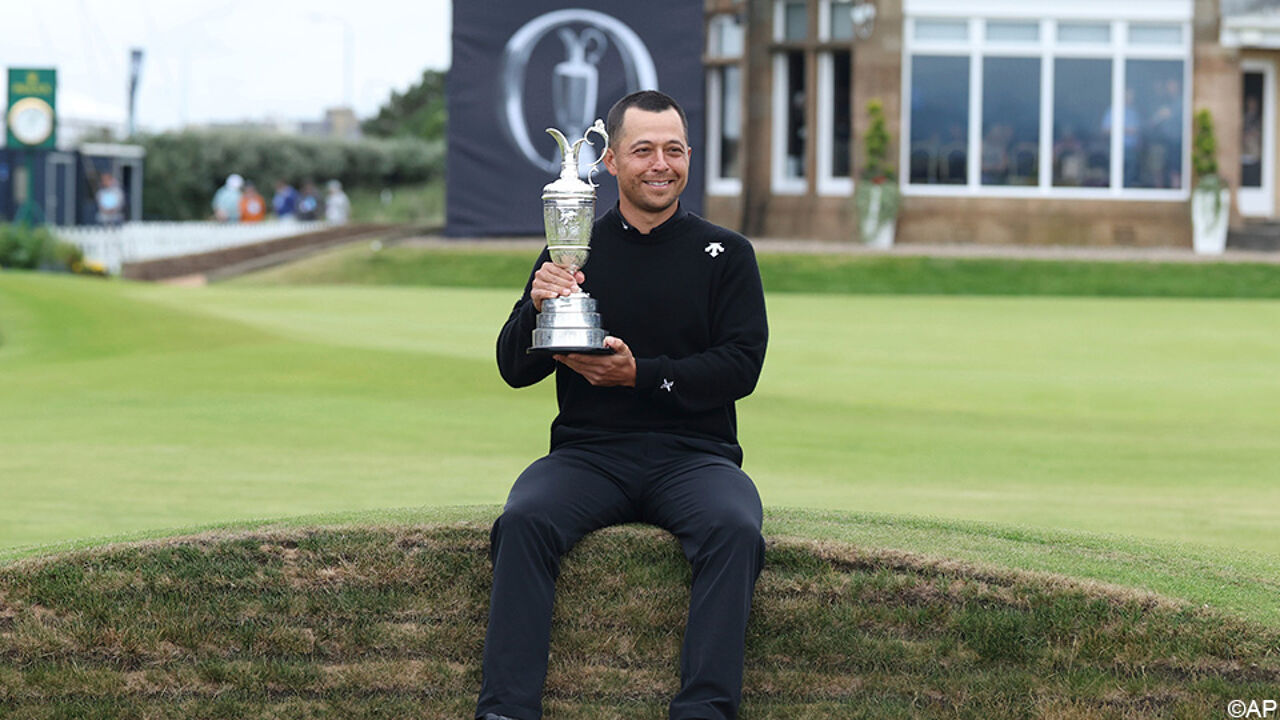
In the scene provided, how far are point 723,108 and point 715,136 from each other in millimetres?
532

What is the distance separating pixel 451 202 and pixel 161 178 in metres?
21.2

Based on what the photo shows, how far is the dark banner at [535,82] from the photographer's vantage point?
31375 millimetres

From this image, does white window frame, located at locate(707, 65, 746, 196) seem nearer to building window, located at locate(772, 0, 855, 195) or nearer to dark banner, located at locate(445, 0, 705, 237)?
dark banner, located at locate(445, 0, 705, 237)

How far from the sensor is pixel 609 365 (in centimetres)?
526

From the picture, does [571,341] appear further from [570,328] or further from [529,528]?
[529,528]

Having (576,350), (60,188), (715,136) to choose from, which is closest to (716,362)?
(576,350)

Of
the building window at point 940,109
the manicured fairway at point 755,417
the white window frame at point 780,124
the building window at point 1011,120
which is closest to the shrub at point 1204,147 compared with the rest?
the building window at point 1011,120

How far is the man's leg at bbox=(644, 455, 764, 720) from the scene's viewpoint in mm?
4820

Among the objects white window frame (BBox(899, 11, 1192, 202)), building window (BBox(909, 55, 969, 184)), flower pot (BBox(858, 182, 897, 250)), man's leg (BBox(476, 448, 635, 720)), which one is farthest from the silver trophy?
building window (BBox(909, 55, 969, 184))

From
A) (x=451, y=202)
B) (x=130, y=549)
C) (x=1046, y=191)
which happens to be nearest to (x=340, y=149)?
(x=451, y=202)

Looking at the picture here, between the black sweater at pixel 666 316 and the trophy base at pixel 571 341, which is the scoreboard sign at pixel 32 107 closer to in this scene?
the black sweater at pixel 666 316

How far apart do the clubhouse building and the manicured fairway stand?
927 cm

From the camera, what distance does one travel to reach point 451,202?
3272 cm

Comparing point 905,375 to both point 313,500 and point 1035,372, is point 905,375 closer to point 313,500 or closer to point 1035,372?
point 1035,372
